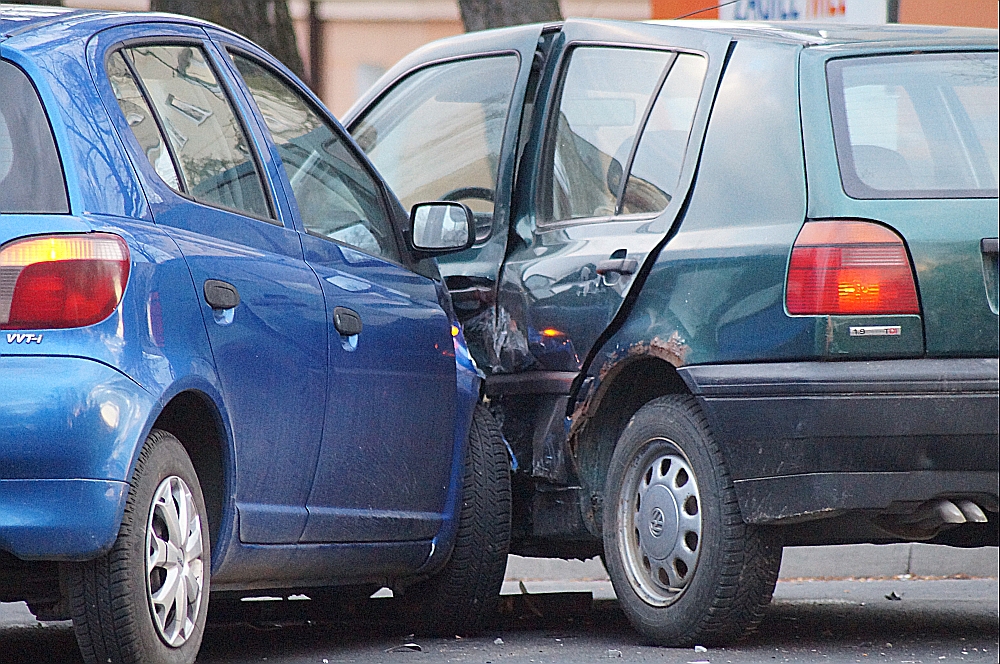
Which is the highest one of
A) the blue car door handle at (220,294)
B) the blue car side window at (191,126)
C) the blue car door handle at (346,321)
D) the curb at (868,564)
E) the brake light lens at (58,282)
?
the blue car side window at (191,126)

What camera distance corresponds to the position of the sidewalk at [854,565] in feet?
26.0

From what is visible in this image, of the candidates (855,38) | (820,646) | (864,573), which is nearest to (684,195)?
(855,38)

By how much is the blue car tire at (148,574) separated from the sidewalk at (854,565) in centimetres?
377

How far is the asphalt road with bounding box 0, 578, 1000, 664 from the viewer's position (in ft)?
17.1

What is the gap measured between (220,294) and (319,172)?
1189mm

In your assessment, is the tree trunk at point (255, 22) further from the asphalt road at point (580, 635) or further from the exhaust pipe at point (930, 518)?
the exhaust pipe at point (930, 518)

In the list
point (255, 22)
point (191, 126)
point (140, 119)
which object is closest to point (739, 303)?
point (191, 126)

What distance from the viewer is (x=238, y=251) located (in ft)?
14.8

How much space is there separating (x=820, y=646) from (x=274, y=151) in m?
2.18

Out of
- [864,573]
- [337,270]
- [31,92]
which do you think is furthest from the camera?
[864,573]

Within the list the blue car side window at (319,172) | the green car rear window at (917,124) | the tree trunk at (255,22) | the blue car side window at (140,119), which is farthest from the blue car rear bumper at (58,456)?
the tree trunk at (255,22)

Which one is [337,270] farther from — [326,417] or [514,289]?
[514,289]

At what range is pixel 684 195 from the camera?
5.34 metres

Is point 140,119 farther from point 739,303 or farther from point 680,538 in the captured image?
point 680,538
